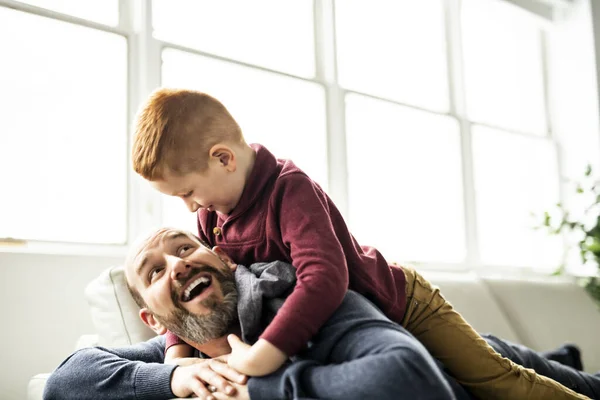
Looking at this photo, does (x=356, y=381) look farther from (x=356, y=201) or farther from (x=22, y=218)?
(x=356, y=201)

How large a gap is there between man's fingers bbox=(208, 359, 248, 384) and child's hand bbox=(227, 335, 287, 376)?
0.01 meters

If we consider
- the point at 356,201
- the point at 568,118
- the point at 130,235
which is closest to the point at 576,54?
the point at 568,118

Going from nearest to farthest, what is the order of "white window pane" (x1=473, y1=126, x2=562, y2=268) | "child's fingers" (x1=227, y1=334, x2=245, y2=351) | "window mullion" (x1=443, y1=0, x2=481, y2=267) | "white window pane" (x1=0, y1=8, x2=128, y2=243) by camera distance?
"child's fingers" (x1=227, y1=334, x2=245, y2=351) < "white window pane" (x1=0, y1=8, x2=128, y2=243) < "window mullion" (x1=443, y1=0, x2=481, y2=267) < "white window pane" (x1=473, y1=126, x2=562, y2=268)

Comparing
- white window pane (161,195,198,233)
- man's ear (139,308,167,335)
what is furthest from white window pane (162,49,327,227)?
man's ear (139,308,167,335)

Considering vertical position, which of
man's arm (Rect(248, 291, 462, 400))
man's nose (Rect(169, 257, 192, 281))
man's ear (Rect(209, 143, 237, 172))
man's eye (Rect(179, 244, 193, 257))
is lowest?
man's arm (Rect(248, 291, 462, 400))

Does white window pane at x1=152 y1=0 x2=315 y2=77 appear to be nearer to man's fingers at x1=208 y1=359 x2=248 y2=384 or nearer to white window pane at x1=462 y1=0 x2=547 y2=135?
white window pane at x1=462 y1=0 x2=547 y2=135

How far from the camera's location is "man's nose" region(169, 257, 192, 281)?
1397mm

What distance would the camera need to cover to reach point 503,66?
4.60 meters

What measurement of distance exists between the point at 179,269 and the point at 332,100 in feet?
7.21

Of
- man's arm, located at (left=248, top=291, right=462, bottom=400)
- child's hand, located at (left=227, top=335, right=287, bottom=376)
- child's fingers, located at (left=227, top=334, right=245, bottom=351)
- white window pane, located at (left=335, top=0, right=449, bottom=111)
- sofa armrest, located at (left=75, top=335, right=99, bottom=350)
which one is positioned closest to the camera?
man's arm, located at (left=248, top=291, right=462, bottom=400)

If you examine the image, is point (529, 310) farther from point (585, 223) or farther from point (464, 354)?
point (464, 354)

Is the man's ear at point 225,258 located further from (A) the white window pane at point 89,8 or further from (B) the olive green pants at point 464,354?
(A) the white window pane at point 89,8

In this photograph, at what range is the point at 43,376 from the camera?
1.84m

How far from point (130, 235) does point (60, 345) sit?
522 millimetres
